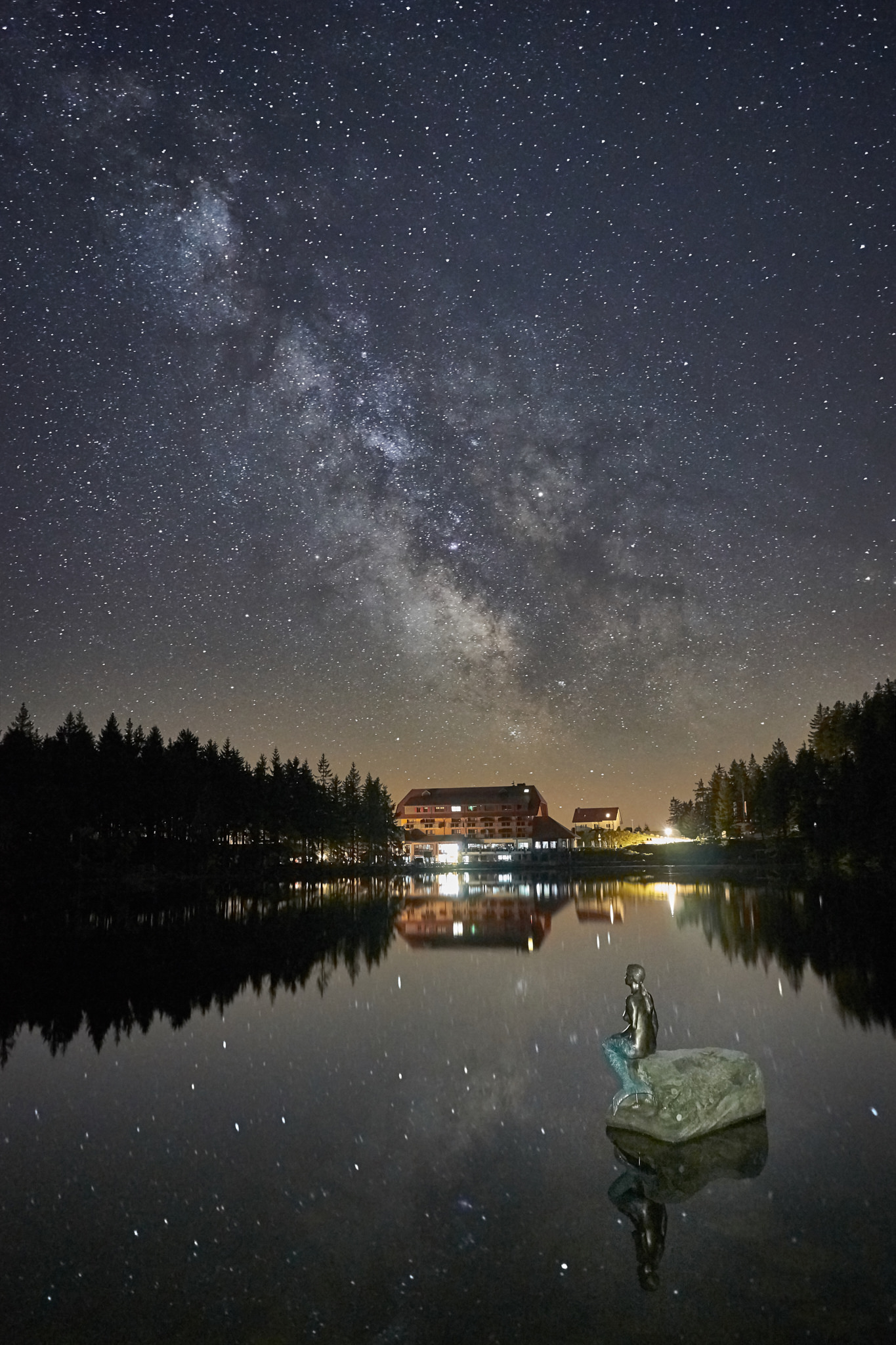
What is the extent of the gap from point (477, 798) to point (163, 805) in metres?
96.6

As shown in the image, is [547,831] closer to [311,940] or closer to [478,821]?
[478,821]

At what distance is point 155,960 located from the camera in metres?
31.7

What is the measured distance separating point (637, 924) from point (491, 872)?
68.9m

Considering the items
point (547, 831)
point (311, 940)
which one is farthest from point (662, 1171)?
point (547, 831)

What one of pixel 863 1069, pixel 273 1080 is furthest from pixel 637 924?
pixel 273 1080

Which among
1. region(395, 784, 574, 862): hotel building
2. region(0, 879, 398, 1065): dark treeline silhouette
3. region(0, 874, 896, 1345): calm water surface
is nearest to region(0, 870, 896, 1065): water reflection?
region(0, 879, 398, 1065): dark treeline silhouette

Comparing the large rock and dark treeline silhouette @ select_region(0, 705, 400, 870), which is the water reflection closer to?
the large rock

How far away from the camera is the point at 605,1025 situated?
19688 millimetres

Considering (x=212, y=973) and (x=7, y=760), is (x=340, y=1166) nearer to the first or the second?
(x=212, y=973)

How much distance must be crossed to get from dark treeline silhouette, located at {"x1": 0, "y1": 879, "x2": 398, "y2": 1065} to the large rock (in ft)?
46.3

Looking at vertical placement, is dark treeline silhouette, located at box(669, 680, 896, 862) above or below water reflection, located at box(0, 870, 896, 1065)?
above

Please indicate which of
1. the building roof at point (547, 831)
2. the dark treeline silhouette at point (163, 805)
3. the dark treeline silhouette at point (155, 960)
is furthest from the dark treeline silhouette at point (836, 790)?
the dark treeline silhouette at point (163, 805)

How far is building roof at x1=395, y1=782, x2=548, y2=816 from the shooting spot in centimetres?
17062

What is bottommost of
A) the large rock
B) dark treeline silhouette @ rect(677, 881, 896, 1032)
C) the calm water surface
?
dark treeline silhouette @ rect(677, 881, 896, 1032)
